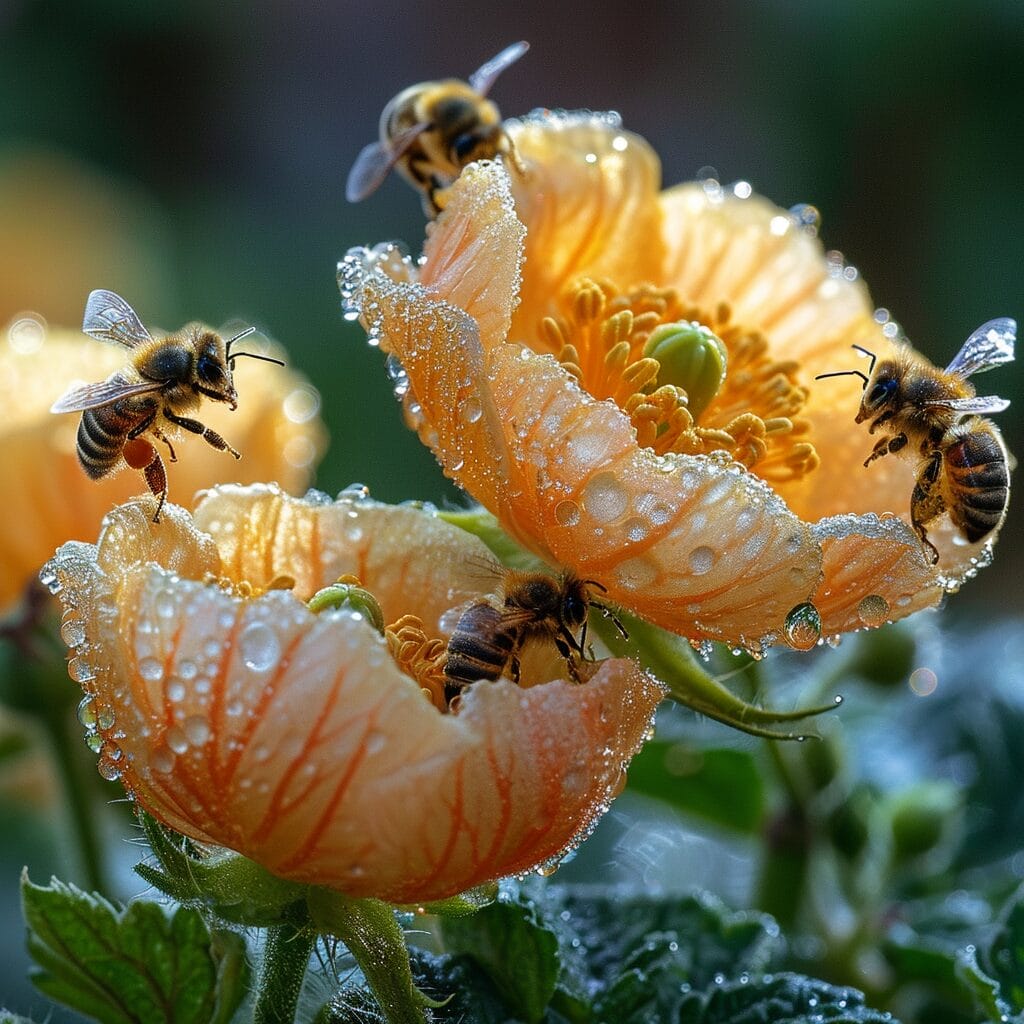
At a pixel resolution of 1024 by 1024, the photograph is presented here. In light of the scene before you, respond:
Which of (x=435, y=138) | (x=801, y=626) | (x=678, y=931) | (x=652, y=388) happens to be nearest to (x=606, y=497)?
(x=801, y=626)

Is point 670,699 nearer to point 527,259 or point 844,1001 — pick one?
point 844,1001

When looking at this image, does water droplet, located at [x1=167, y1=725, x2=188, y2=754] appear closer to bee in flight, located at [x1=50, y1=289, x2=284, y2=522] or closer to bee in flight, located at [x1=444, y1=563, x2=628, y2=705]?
bee in flight, located at [x1=444, y1=563, x2=628, y2=705]

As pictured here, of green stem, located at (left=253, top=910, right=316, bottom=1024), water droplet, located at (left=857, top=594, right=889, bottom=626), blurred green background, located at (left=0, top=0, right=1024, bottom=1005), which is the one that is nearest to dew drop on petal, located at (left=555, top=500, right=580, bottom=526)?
water droplet, located at (left=857, top=594, right=889, bottom=626)

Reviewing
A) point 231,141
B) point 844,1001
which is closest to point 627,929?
point 844,1001

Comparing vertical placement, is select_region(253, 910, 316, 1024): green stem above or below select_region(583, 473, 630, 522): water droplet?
below

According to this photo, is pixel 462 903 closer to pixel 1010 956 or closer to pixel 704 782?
pixel 1010 956

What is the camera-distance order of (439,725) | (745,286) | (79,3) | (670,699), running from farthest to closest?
(79,3)
(745,286)
(670,699)
(439,725)
